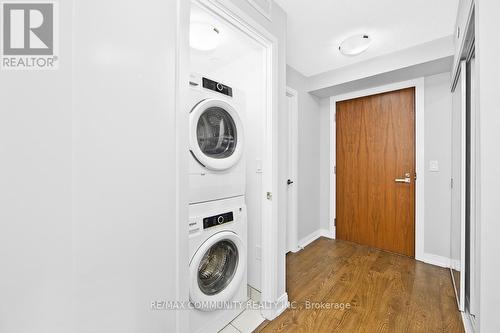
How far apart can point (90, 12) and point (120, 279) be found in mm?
1003

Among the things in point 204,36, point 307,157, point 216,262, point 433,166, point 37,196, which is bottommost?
point 216,262

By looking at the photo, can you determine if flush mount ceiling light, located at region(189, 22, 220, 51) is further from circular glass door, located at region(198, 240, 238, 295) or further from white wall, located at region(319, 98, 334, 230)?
white wall, located at region(319, 98, 334, 230)

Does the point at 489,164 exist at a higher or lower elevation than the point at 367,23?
lower

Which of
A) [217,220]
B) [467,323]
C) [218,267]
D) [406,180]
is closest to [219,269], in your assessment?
[218,267]

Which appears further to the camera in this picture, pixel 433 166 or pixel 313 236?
pixel 313 236

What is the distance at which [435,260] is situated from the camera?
2400mm

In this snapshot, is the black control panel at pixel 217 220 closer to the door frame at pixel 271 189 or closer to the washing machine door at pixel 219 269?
the washing machine door at pixel 219 269

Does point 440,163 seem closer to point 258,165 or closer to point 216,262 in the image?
point 258,165

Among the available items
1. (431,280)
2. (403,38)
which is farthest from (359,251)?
(403,38)

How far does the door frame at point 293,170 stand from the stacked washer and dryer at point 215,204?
1248mm

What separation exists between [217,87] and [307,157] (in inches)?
75.2

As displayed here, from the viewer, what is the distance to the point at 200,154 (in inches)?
51.4

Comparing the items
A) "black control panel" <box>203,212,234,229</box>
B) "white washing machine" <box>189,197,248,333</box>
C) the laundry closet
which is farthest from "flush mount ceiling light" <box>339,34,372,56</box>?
"black control panel" <box>203,212,234,229</box>

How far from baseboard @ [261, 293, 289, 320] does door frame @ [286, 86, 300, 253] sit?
1.08 metres
